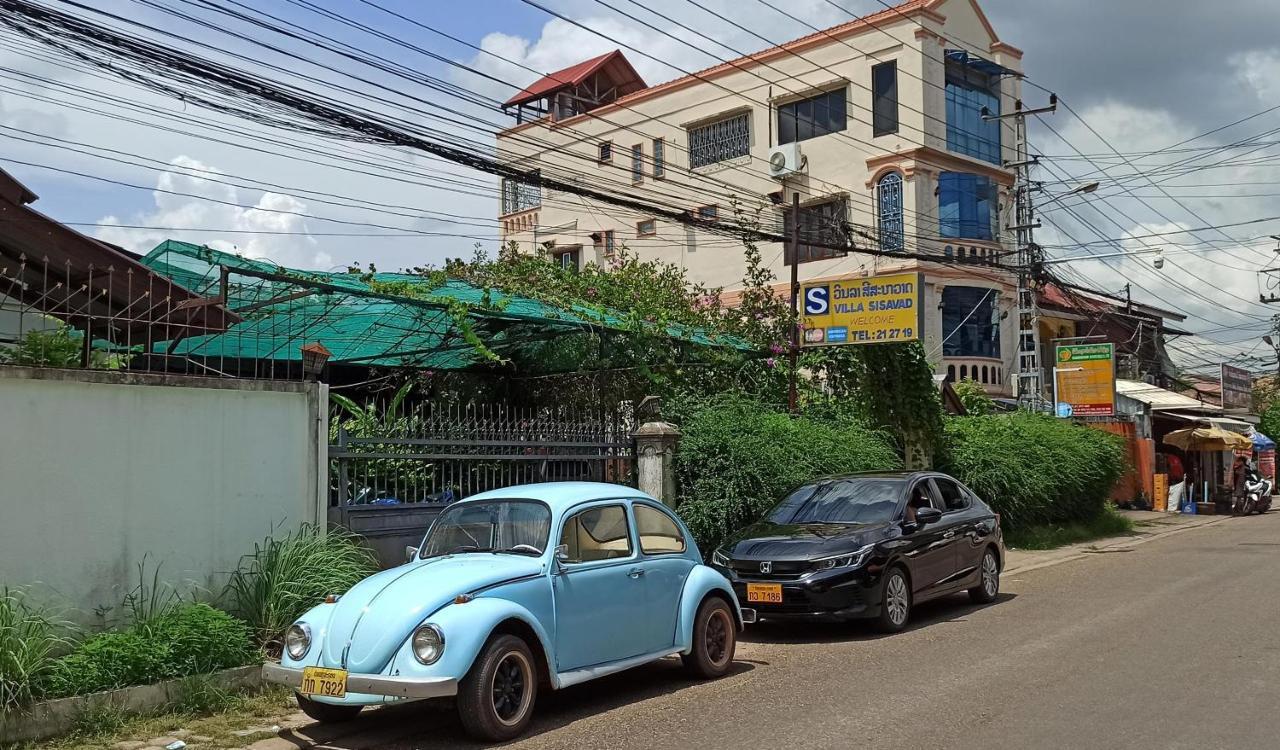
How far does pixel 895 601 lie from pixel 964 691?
3047 millimetres

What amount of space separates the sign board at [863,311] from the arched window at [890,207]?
14429mm

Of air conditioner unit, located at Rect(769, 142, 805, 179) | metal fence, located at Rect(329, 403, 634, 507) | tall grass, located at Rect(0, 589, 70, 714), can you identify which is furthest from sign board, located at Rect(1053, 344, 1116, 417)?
tall grass, located at Rect(0, 589, 70, 714)

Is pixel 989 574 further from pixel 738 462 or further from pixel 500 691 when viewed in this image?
pixel 500 691

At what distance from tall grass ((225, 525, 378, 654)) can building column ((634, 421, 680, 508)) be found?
175 inches

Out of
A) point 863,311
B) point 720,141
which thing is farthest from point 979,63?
point 863,311

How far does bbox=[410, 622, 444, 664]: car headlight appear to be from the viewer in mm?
6488

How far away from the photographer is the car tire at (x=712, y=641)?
857 centimetres

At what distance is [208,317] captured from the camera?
437 inches

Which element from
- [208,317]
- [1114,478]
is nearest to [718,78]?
[1114,478]

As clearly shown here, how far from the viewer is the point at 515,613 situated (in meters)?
6.91

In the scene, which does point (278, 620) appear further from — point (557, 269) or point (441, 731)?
point (557, 269)

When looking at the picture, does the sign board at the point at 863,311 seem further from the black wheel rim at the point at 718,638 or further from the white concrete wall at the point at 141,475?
the white concrete wall at the point at 141,475

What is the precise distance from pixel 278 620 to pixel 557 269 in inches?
421

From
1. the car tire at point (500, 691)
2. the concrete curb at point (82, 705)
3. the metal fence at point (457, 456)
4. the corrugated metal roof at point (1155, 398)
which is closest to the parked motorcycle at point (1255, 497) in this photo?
the corrugated metal roof at point (1155, 398)
